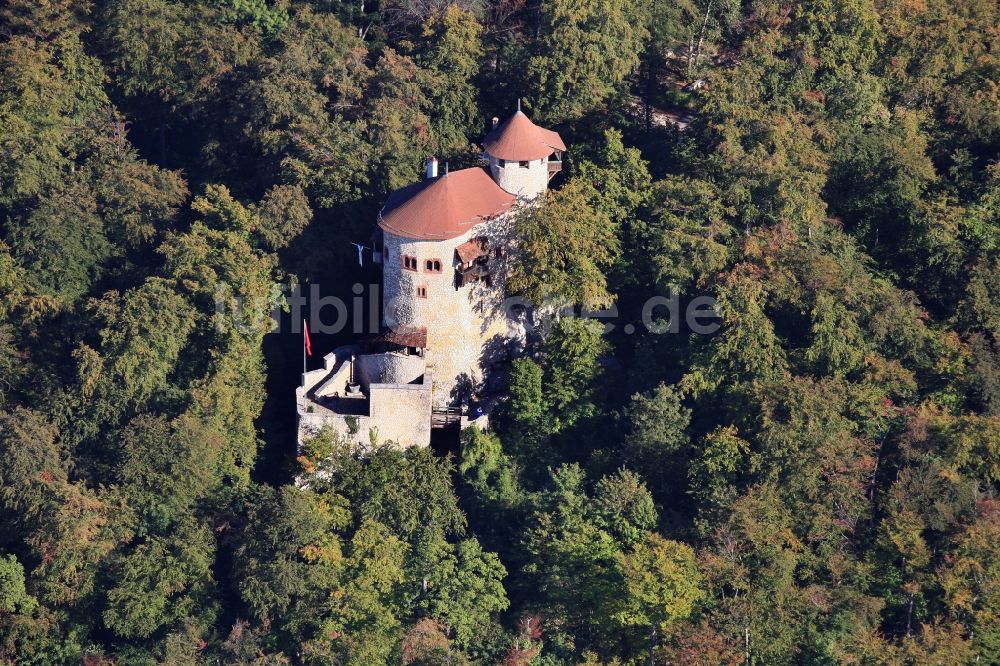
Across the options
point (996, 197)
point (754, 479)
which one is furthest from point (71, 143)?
point (996, 197)

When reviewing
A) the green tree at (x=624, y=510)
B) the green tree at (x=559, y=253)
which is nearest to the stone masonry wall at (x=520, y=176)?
the green tree at (x=559, y=253)

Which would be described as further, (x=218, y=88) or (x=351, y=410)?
(x=218, y=88)

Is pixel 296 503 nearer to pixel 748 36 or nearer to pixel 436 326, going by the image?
pixel 436 326

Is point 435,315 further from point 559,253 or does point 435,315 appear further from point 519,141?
point 519,141

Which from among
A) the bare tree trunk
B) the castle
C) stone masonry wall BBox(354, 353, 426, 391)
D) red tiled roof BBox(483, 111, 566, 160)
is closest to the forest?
the bare tree trunk

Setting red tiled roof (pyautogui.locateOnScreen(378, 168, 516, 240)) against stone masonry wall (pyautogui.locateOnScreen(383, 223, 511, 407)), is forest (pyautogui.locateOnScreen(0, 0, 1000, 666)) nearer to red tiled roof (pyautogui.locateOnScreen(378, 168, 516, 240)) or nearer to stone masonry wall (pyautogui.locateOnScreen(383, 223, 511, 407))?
stone masonry wall (pyautogui.locateOnScreen(383, 223, 511, 407))

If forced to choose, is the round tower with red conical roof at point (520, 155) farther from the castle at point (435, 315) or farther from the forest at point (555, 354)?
the forest at point (555, 354)
